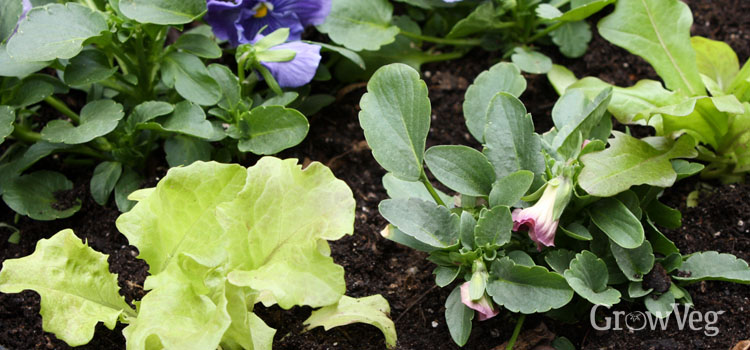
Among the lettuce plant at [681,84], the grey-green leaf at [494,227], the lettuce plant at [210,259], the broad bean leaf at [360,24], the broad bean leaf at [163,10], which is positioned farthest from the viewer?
the broad bean leaf at [360,24]

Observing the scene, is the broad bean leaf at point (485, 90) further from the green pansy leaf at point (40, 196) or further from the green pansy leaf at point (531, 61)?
the green pansy leaf at point (40, 196)

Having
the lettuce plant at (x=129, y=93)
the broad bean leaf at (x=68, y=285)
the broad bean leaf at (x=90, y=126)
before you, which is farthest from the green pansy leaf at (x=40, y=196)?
the broad bean leaf at (x=68, y=285)

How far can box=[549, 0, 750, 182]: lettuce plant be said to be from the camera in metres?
1.37

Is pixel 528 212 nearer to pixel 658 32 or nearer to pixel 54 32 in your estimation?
pixel 658 32

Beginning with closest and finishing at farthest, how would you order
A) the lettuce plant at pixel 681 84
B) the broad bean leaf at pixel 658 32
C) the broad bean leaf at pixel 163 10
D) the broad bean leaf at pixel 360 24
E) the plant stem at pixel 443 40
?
the broad bean leaf at pixel 163 10
the lettuce plant at pixel 681 84
the broad bean leaf at pixel 658 32
the broad bean leaf at pixel 360 24
the plant stem at pixel 443 40

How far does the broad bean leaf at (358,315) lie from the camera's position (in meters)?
1.19

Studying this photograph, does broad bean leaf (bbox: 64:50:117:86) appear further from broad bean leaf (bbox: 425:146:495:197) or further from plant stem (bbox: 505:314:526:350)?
plant stem (bbox: 505:314:526:350)

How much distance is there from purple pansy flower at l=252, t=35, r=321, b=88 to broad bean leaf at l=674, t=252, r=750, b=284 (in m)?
0.78

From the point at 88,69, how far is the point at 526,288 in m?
0.88

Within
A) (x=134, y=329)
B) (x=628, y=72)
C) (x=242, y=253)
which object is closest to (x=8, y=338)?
(x=134, y=329)

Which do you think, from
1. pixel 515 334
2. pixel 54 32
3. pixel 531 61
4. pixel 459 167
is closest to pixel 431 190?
pixel 459 167

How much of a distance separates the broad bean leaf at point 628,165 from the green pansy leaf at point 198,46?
2.40 feet

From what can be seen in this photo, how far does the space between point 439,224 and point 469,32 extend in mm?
650

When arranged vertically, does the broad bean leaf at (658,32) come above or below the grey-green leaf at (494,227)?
above
